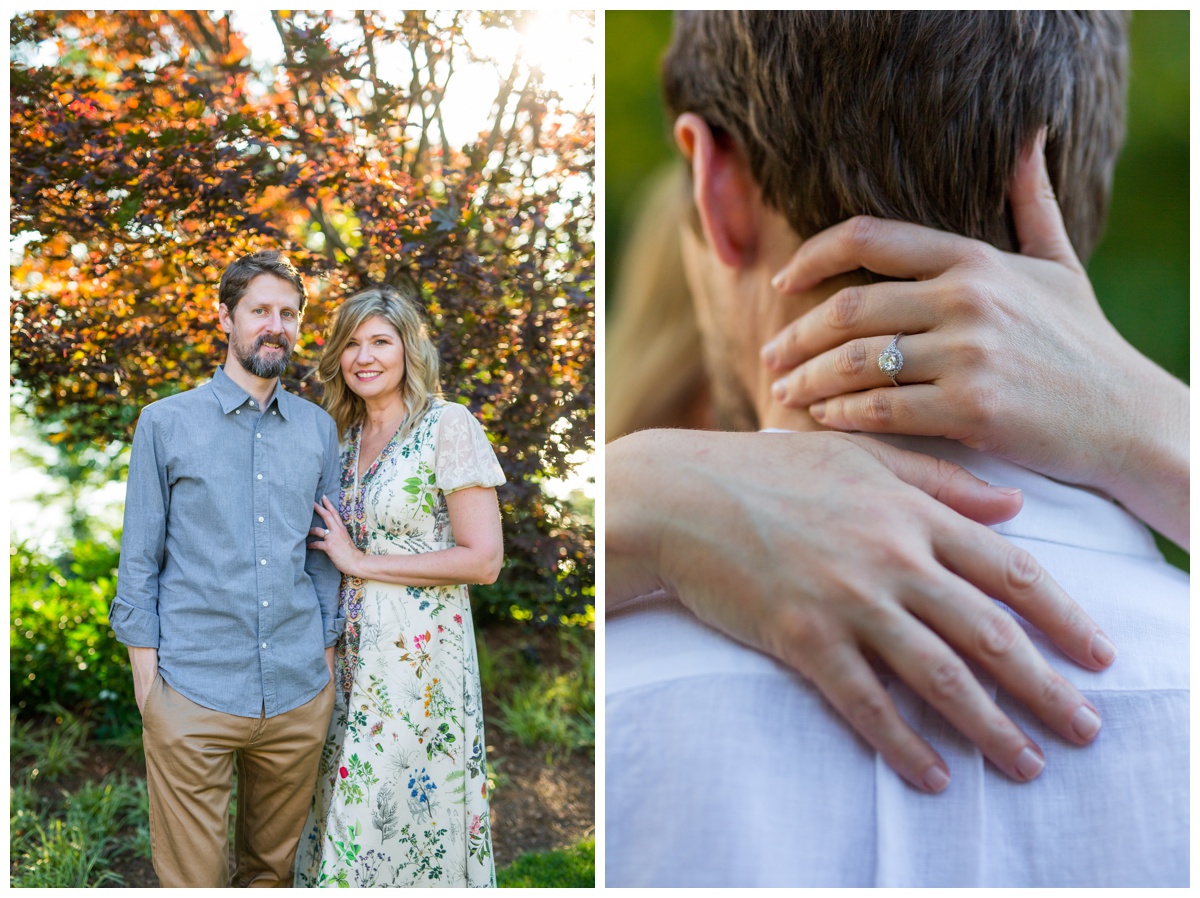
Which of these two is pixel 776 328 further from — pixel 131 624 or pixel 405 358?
pixel 131 624

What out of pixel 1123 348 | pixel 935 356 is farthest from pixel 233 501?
pixel 1123 348

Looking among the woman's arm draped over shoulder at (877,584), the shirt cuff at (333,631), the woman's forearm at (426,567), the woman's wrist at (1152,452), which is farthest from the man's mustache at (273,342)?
the woman's wrist at (1152,452)

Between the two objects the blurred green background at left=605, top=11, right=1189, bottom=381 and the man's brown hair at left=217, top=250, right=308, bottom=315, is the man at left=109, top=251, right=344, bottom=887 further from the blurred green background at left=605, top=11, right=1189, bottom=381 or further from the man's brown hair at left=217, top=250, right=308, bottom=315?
the blurred green background at left=605, top=11, right=1189, bottom=381

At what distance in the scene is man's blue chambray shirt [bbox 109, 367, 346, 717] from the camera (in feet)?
5.35

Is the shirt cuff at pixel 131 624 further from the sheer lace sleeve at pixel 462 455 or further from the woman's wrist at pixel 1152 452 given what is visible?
the woman's wrist at pixel 1152 452

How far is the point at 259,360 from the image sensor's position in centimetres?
172

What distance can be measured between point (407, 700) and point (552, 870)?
0.78 meters

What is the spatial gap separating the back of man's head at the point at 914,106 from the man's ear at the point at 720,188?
28 mm

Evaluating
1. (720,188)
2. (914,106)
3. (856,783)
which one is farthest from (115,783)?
(914,106)

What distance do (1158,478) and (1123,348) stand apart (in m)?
0.23

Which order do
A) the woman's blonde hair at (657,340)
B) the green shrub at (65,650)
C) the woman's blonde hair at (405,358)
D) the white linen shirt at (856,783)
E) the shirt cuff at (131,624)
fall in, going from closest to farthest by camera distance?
the white linen shirt at (856,783), the shirt cuff at (131,624), the woman's blonde hair at (405,358), the woman's blonde hair at (657,340), the green shrub at (65,650)

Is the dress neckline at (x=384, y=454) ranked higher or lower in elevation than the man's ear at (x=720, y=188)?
lower

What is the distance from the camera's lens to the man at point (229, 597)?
1.63 m

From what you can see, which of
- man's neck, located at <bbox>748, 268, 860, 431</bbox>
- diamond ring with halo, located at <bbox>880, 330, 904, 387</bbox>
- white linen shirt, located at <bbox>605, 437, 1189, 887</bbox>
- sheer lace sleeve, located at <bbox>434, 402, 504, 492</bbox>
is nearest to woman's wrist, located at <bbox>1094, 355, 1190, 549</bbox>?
white linen shirt, located at <bbox>605, 437, 1189, 887</bbox>
